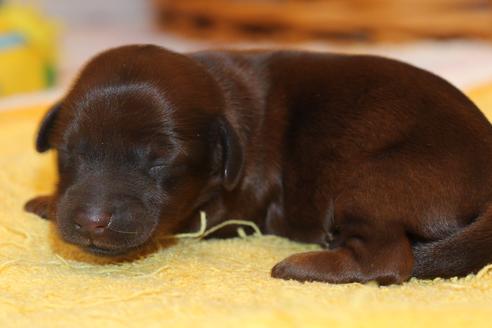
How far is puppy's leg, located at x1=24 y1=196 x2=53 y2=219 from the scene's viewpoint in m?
3.52

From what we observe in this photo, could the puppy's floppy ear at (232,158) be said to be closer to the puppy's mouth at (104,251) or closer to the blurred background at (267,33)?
the puppy's mouth at (104,251)

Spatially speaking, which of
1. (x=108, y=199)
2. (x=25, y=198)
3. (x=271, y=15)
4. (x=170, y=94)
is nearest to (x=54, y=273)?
(x=108, y=199)

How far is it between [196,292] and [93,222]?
0.41 metres

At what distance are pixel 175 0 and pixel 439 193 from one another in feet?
23.0

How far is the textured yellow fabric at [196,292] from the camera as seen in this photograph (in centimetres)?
239

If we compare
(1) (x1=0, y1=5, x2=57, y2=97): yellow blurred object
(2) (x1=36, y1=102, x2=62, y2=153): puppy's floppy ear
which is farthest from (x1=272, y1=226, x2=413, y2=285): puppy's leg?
(1) (x1=0, y1=5, x2=57, y2=97): yellow blurred object

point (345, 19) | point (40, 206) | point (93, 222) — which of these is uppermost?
point (345, 19)

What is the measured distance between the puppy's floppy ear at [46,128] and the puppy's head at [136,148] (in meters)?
0.05

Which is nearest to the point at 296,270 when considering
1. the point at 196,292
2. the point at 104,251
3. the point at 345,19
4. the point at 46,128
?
the point at 196,292

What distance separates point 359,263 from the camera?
2.87 metres

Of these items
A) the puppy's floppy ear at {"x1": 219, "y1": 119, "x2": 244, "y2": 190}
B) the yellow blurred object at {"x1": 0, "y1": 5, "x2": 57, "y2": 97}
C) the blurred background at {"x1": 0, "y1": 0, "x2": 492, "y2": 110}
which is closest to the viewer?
the puppy's floppy ear at {"x1": 219, "y1": 119, "x2": 244, "y2": 190}

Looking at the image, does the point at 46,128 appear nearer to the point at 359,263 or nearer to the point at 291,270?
the point at 291,270

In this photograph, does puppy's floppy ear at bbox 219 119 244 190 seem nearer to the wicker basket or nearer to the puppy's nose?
the puppy's nose

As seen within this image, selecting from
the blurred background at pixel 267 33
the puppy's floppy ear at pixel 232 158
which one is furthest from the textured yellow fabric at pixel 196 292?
the blurred background at pixel 267 33
